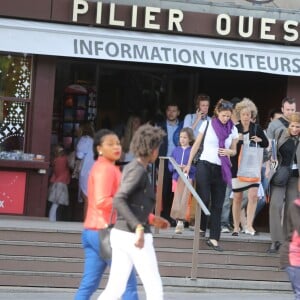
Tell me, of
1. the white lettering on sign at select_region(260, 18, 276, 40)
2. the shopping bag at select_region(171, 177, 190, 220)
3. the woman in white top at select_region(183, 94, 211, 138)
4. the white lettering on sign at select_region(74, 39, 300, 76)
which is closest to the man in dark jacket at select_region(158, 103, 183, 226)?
the woman in white top at select_region(183, 94, 211, 138)

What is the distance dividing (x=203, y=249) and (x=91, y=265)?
3.60 meters

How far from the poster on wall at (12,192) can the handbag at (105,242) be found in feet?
17.0

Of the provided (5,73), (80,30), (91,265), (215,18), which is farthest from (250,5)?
(91,265)

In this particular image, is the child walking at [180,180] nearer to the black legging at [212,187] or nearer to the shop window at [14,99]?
the black legging at [212,187]

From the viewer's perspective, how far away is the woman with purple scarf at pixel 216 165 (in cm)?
1044

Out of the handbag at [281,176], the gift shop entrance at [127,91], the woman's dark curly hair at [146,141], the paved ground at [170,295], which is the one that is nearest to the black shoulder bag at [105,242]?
the woman's dark curly hair at [146,141]

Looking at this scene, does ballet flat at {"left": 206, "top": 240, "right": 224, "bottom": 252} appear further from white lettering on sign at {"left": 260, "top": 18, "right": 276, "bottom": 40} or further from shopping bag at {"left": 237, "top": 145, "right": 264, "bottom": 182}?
white lettering on sign at {"left": 260, "top": 18, "right": 276, "bottom": 40}

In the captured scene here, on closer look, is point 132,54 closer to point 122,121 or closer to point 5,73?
point 5,73

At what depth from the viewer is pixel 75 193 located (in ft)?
45.4

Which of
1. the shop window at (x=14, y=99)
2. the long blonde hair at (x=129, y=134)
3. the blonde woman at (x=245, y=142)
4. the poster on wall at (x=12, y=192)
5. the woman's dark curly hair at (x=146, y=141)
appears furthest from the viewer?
the long blonde hair at (x=129, y=134)

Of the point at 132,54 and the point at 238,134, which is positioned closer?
the point at 238,134

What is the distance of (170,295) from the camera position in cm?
976

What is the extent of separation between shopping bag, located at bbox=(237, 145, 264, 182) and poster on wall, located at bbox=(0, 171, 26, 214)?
3073 mm

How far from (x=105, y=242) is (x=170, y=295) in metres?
3.09
